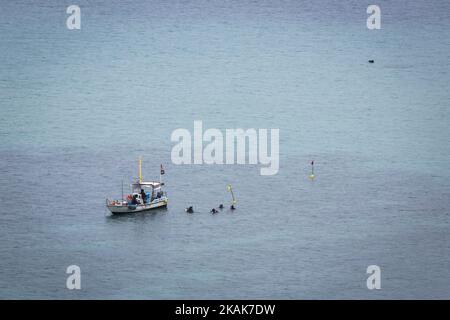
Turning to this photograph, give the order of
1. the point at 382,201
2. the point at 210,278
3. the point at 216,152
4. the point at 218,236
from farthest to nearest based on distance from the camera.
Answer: the point at 216,152 → the point at 382,201 → the point at 218,236 → the point at 210,278

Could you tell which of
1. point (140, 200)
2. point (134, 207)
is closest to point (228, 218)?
point (140, 200)

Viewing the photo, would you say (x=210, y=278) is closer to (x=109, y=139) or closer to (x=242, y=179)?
(x=242, y=179)

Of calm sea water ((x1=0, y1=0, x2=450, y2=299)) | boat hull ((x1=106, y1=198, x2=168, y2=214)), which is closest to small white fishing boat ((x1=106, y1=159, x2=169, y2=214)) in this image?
boat hull ((x1=106, y1=198, x2=168, y2=214))

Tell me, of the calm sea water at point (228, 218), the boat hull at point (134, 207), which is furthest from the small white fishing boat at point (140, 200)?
the calm sea water at point (228, 218)

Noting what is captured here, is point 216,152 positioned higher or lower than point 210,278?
higher

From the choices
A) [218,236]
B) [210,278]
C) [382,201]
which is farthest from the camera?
[382,201]

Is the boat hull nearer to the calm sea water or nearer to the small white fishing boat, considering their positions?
the small white fishing boat

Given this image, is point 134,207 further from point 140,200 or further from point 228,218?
point 228,218

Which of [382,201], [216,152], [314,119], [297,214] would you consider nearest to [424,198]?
[382,201]

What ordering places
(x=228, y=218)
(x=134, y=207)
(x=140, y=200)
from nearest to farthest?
(x=228, y=218), (x=134, y=207), (x=140, y=200)

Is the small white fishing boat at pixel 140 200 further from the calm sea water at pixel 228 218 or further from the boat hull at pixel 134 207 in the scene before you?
the calm sea water at pixel 228 218
